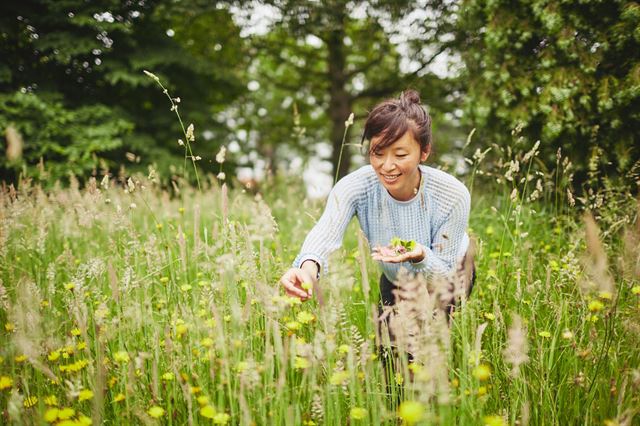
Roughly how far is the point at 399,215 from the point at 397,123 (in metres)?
0.52

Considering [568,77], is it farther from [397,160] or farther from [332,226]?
[332,226]

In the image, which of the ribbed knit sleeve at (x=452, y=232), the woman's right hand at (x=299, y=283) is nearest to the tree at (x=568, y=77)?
the ribbed knit sleeve at (x=452, y=232)

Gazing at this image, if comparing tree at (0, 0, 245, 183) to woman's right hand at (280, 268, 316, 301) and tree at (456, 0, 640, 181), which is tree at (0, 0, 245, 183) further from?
woman's right hand at (280, 268, 316, 301)

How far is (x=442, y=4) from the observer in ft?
25.7

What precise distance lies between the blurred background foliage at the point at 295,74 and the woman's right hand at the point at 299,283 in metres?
2.10

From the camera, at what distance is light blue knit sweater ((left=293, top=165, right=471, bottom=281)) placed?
6.95ft

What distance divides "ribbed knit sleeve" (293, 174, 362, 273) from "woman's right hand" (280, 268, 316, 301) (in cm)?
13

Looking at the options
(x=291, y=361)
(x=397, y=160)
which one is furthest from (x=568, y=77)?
(x=291, y=361)

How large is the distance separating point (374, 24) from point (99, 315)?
862 cm

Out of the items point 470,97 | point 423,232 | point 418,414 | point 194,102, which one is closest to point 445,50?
point 470,97

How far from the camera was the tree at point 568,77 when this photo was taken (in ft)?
12.4

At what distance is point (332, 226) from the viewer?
2092 mm

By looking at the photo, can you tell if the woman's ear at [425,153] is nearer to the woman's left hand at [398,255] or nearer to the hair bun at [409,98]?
the hair bun at [409,98]

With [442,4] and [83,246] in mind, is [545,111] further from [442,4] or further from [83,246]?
[442,4]
